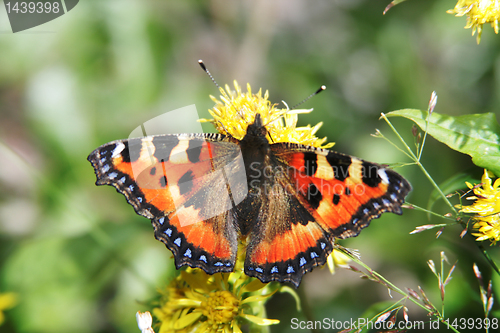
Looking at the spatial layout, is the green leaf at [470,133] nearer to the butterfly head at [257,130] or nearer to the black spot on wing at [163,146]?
the butterfly head at [257,130]

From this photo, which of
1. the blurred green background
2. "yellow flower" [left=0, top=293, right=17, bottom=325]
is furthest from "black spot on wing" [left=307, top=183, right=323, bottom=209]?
"yellow flower" [left=0, top=293, right=17, bottom=325]

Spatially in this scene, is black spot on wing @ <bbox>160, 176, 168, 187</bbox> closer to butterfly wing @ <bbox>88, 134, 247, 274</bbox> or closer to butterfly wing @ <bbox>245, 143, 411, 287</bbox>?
butterfly wing @ <bbox>88, 134, 247, 274</bbox>

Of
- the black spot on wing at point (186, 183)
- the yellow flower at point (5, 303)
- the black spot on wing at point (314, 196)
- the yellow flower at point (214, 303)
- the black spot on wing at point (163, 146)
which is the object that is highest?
the black spot on wing at point (163, 146)

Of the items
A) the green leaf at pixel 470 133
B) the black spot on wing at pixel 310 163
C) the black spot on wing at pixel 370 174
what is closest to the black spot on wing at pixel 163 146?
the black spot on wing at pixel 310 163

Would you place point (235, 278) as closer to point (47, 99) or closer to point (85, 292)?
point (85, 292)

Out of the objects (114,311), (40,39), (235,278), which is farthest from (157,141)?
(40,39)

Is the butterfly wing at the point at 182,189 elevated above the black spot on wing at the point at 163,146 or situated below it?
below

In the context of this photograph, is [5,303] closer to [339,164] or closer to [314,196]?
[314,196]
